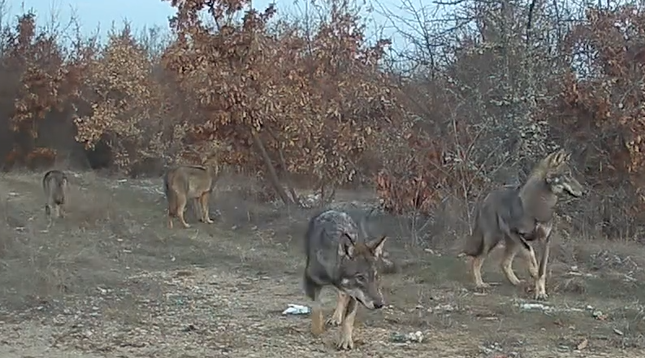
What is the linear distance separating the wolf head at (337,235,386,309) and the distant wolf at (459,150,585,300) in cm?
335

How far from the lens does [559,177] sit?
36.1 feet

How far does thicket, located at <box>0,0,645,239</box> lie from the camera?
14953mm

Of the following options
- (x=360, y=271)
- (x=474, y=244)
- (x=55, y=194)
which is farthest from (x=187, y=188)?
(x=360, y=271)

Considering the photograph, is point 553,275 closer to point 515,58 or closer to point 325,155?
point 515,58

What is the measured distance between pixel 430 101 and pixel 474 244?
5.16 meters

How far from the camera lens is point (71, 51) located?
34.8 metres

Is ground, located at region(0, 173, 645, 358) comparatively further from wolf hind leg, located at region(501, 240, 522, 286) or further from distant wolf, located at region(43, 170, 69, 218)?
distant wolf, located at region(43, 170, 69, 218)

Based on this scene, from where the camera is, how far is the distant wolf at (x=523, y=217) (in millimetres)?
10875

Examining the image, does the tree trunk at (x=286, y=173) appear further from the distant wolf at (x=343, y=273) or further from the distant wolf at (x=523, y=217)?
the distant wolf at (x=343, y=273)

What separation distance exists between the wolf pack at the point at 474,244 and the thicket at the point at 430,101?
2.81 m

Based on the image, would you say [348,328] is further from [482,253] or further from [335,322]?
[482,253]

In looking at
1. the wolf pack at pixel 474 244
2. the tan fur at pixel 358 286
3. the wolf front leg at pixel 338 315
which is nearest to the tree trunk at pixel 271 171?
the wolf pack at pixel 474 244

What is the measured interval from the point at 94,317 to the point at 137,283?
2050mm

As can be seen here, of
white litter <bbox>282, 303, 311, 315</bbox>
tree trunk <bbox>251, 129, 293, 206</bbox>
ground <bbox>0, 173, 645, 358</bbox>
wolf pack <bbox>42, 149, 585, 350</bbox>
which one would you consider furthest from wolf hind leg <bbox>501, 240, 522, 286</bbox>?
tree trunk <bbox>251, 129, 293, 206</bbox>
